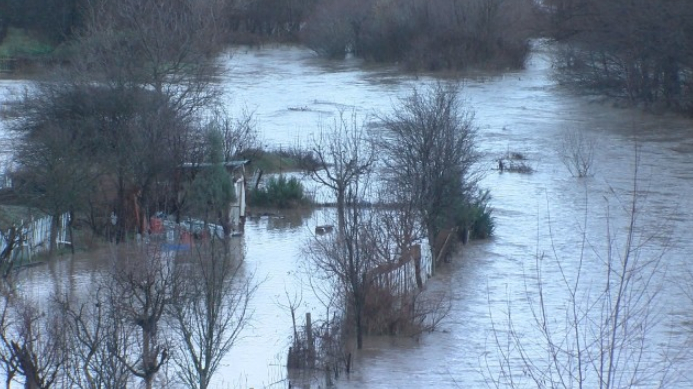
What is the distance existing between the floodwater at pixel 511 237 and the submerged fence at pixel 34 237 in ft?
1.41

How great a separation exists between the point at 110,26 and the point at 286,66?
2117 centimetres

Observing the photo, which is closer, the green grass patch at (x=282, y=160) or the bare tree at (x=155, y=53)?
the bare tree at (x=155, y=53)

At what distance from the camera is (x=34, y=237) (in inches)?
618

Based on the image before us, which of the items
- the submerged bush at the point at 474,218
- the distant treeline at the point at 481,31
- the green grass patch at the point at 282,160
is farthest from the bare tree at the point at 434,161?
the distant treeline at the point at 481,31

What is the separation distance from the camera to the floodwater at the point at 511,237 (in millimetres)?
10945

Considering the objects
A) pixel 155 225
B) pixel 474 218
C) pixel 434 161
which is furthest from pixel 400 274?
pixel 155 225

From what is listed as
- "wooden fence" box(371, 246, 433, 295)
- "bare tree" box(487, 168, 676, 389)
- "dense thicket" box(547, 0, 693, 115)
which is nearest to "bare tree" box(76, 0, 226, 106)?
"wooden fence" box(371, 246, 433, 295)

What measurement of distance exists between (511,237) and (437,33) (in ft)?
90.6

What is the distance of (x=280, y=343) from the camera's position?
38.3 ft

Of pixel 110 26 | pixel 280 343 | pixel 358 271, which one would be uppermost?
pixel 110 26

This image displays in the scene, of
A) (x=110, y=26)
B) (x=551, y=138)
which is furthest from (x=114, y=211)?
(x=551, y=138)

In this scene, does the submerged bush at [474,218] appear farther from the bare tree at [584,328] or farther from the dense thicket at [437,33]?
the dense thicket at [437,33]

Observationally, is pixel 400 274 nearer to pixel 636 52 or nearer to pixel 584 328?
pixel 584 328

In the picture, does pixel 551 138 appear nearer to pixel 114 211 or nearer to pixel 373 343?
pixel 114 211
